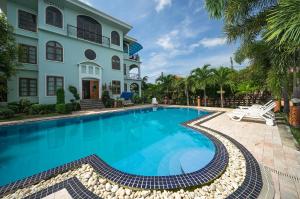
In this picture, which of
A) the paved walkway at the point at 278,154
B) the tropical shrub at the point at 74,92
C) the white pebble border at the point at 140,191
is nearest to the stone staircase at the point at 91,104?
the tropical shrub at the point at 74,92

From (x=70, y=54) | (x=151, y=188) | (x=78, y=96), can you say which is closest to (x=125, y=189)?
(x=151, y=188)

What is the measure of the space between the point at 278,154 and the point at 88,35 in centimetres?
2018

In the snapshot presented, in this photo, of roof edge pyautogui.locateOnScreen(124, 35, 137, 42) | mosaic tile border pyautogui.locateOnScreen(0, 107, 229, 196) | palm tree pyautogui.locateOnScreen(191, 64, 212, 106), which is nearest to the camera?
mosaic tile border pyautogui.locateOnScreen(0, 107, 229, 196)

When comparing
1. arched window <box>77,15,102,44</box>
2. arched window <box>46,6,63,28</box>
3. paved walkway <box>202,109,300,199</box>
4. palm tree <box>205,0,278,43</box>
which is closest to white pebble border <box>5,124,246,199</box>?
paved walkway <box>202,109,300,199</box>

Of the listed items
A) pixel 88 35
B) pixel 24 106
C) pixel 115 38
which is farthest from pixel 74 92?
pixel 115 38

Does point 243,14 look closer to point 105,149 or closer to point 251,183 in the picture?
point 251,183

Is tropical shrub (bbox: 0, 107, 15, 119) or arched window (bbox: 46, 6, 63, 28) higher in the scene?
arched window (bbox: 46, 6, 63, 28)

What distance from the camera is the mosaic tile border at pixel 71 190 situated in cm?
304

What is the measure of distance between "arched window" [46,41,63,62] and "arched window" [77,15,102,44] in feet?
9.82

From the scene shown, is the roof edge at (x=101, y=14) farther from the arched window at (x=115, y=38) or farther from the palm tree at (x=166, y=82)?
the palm tree at (x=166, y=82)

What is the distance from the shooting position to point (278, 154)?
4531 mm

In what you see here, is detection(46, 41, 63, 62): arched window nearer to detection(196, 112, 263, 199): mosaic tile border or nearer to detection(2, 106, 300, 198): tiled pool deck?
detection(2, 106, 300, 198): tiled pool deck

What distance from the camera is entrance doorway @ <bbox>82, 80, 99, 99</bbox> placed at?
18.4 meters

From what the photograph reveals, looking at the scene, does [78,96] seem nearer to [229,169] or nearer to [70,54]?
[70,54]
